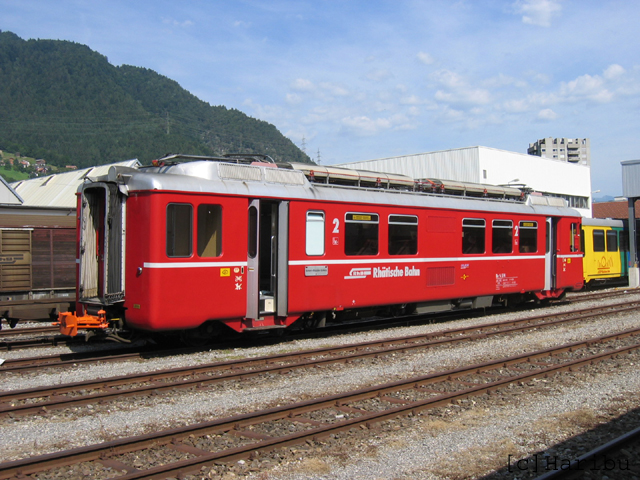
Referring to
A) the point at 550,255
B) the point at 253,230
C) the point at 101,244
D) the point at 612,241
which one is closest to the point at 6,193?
the point at 101,244

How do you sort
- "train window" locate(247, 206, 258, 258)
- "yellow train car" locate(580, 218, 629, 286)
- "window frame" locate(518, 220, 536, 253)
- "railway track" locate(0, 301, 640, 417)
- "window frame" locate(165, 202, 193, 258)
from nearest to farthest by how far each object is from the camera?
"railway track" locate(0, 301, 640, 417)
"window frame" locate(165, 202, 193, 258)
"train window" locate(247, 206, 258, 258)
"window frame" locate(518, 220, 536, 253)
"yellow train car" locate(580, 218, 629, 286)

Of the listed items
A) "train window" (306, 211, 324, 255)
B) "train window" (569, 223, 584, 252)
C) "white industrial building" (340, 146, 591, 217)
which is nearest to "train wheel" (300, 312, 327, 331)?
"train window" (306, 211, 324, 255)

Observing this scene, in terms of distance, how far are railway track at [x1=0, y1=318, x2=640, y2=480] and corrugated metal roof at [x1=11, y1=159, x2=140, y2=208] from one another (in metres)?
24.0

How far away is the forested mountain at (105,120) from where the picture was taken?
4946 inches

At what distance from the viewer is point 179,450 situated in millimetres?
5258

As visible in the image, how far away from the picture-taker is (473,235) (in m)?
13.6

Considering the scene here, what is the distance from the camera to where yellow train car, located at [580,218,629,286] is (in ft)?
75.0

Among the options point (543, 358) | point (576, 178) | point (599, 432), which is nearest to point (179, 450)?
point (599, 432)

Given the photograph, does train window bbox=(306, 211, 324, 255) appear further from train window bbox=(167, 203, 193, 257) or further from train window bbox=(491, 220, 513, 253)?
train window bbox=(491, 220, 513, 253)

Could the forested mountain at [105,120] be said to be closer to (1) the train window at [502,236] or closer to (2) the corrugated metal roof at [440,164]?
(2) the corrugated metal roof at [440,164]

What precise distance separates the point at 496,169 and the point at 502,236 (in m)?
25.8

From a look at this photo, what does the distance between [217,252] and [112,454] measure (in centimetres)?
453

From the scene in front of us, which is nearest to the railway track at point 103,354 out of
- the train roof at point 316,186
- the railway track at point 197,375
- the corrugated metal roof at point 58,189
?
the railway track at point 197,375

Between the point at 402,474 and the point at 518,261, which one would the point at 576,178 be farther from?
the point at 402,474
